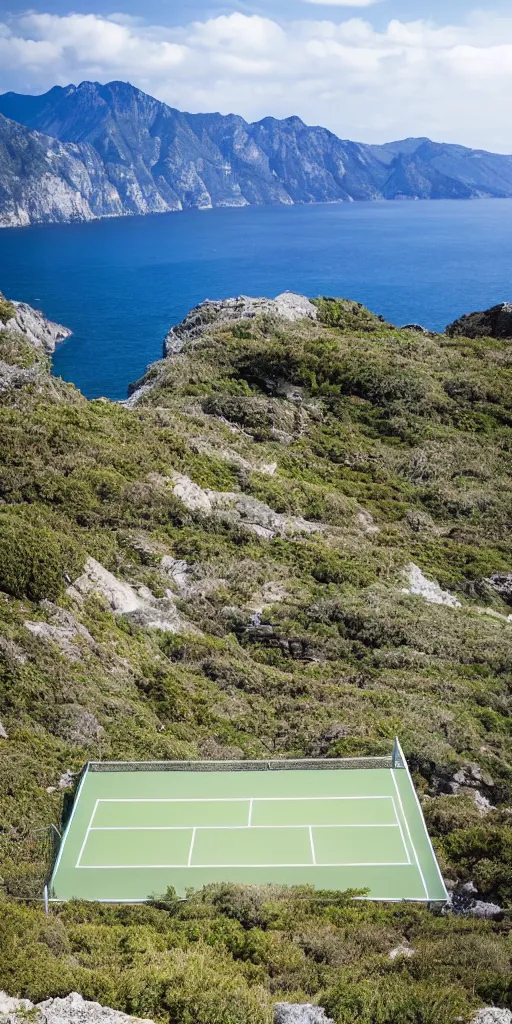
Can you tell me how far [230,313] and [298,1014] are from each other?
5325cm

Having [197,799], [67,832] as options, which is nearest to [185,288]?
[197,799]

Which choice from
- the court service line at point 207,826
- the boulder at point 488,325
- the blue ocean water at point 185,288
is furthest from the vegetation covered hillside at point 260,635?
the blue ocean water at point 185,288

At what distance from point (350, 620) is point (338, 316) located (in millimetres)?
39278

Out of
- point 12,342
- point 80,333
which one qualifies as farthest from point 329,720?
point 80,333

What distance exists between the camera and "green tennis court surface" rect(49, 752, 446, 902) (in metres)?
14.5

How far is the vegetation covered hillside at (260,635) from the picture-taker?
37.4 ft

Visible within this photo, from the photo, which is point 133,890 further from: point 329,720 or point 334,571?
point 334,571

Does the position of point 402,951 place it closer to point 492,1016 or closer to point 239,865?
point 492,1016

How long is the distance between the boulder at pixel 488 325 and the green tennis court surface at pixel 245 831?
161ft

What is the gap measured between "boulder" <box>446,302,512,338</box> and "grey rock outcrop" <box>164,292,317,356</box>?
11.9 meters

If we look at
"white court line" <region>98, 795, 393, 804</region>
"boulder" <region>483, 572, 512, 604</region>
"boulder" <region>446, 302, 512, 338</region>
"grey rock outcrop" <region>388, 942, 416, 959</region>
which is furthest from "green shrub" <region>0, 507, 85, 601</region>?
"boulder" <region>446, 302, 512, 338</region>

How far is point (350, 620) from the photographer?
25.2 m

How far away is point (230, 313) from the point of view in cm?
5909

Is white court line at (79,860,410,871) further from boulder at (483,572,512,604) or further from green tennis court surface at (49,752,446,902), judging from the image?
boulder at (483,572,512,604)
